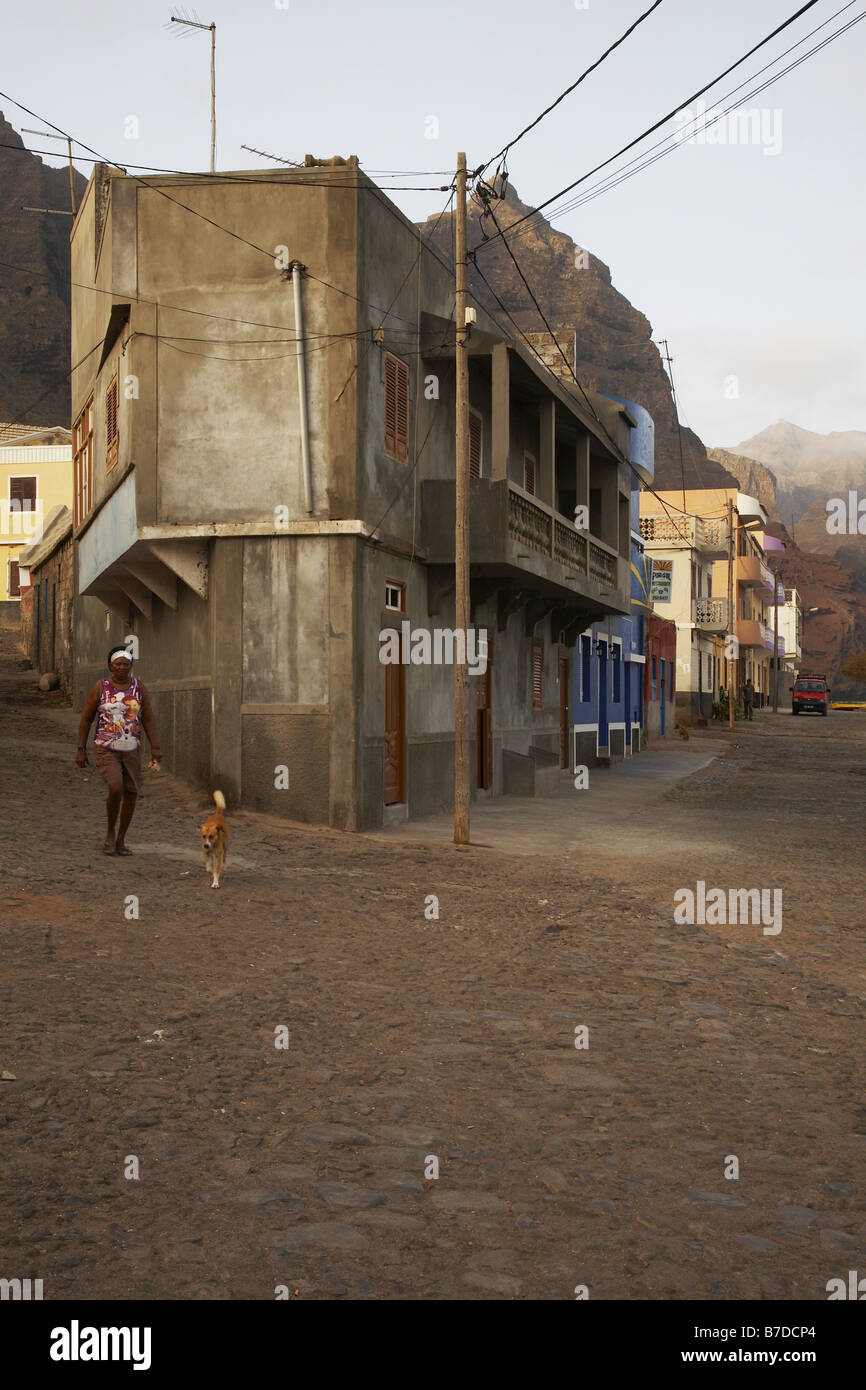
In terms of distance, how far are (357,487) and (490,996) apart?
8847 mm

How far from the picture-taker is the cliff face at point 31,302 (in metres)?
77.9

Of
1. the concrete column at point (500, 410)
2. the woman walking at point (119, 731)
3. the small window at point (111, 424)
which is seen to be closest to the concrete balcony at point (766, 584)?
the concrete column at point (500, 410)

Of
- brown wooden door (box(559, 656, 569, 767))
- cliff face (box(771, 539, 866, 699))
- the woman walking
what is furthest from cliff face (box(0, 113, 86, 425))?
the woman walking

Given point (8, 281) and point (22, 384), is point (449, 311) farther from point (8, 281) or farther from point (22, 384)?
point (8, 281)

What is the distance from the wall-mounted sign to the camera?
53656 millimetres

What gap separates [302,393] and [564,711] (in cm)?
1399

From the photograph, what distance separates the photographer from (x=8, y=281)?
265 feet

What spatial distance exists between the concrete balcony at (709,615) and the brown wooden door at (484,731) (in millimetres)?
34146

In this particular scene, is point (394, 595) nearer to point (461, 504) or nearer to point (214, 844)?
point (461, 504)

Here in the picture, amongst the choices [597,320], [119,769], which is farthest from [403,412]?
[597,320]

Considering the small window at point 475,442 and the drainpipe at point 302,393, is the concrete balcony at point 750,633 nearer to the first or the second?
Result: the small window at point 475,442

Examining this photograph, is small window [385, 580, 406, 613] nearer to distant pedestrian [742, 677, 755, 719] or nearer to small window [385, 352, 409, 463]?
small window [385, 352, 409, 463]

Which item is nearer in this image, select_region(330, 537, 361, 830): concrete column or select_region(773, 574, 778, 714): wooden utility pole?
select_region(330, 537, 361, 830): concrete column

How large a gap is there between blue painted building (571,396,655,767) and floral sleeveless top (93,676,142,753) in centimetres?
1784
